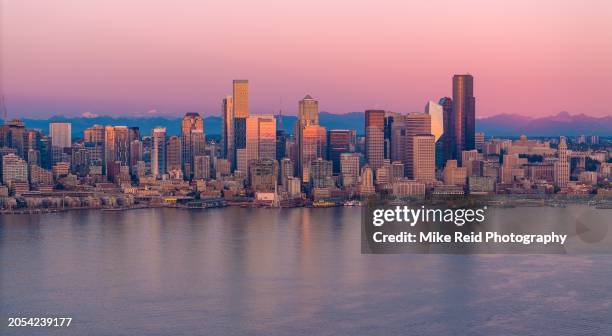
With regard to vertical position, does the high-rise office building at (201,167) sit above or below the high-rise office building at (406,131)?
below

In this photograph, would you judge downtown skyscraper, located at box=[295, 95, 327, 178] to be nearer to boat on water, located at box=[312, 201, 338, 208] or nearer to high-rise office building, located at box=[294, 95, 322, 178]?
high-rise office building, located at box=[294, 95, 322, 178]

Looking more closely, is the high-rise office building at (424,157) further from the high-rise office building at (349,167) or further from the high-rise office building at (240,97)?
the high-rise office building at (240,97)

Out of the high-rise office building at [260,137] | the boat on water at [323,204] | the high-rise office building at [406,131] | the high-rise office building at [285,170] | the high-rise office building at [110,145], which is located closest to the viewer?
the boat on water at [323,204]

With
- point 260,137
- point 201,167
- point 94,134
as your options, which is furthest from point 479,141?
point 94,134

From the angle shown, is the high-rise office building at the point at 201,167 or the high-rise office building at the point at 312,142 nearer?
the high-rise office building at the point at 201,167

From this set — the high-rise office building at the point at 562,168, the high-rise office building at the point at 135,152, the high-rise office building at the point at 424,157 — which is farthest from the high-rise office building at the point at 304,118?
the high-rise office building at the point at 562,168

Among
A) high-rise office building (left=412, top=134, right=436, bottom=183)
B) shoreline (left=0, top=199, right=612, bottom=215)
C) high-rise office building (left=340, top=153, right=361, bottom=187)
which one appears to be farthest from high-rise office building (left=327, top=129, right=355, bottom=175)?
shoreline (left=0, top=199, right=612, bottom=215)

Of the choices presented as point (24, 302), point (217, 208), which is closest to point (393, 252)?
point (24, 302)
